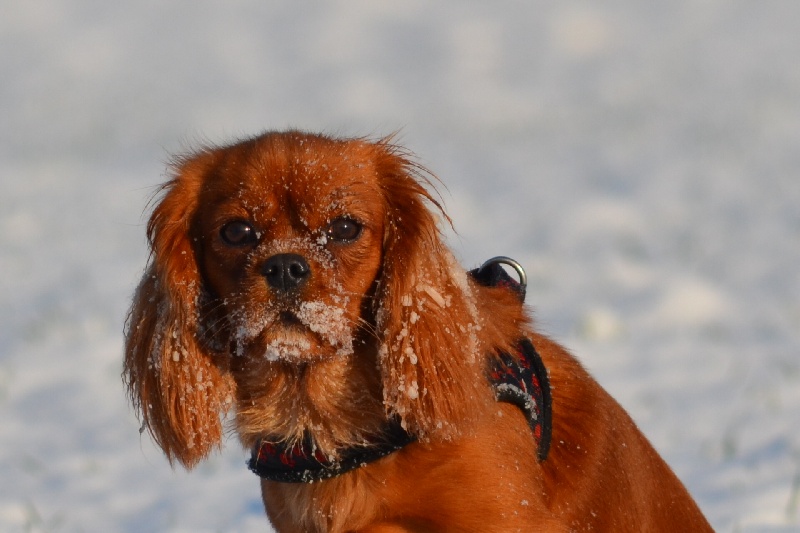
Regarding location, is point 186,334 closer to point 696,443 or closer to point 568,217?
point 696,443

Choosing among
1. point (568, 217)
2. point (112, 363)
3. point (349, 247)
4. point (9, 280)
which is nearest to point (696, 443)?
point (349, 247)

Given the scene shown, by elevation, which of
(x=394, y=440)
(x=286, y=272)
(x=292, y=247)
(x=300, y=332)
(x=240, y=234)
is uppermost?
(x=240, y=234)

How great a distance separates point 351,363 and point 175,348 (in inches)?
19.4

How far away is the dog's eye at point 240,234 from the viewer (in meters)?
2.94

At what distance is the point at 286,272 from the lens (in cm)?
276

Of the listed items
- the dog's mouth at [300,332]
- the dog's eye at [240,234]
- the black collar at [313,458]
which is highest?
the dog's eye at [240,234]

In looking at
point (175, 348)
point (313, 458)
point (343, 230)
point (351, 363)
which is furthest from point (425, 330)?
point (175, 348)

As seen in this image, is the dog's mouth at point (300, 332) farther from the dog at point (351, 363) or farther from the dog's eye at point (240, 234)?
the dog's eye at point (240, 234)

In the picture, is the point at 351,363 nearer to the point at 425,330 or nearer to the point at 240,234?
the point at 425,330

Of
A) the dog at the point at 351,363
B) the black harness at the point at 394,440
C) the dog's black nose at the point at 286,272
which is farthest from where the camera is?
the black harness at the point at 394,440

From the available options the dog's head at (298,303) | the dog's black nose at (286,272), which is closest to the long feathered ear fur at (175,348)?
the dog's head at (298,303)

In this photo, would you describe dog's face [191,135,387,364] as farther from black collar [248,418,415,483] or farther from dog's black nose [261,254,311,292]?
black collar [248,418,415,483]

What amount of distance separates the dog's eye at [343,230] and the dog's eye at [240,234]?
0.67 feet

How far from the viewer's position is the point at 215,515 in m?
5.10
